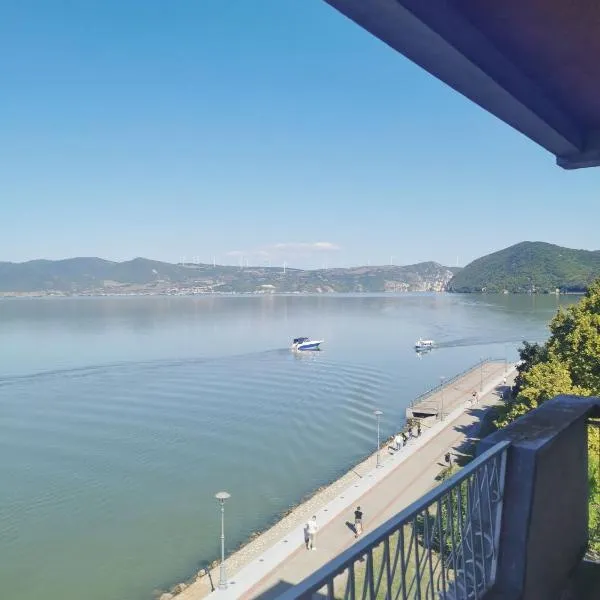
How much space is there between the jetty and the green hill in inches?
4207

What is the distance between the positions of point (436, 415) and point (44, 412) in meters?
22.4

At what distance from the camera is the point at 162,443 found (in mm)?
25766

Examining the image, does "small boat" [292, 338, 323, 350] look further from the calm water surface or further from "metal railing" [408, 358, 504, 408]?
"metal railing" [408, 358, 504, 408]

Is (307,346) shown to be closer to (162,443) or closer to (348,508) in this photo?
(162,443)

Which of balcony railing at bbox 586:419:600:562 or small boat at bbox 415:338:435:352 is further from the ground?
balcony railing at bbox 586:419:600:562

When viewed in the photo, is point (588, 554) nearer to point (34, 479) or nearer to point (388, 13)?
point (388, 13)

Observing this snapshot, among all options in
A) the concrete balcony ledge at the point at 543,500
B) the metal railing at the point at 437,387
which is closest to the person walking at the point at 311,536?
the concrete balcony ledge at the point at 543,500

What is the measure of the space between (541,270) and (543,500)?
584 ft

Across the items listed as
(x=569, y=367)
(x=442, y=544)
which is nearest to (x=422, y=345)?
(x=569, y=367)

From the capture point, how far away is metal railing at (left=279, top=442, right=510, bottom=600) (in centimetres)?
197

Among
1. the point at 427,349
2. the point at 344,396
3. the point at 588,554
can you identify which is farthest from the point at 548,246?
the point at 588,554

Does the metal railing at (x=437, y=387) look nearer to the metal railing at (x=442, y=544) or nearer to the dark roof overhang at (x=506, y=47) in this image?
the dark roof overhang at (x=506, y=47)

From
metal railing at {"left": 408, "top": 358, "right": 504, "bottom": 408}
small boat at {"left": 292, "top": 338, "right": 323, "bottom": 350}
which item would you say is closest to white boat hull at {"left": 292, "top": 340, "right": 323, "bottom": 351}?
small boat at {"left": 292, "top": 338, "right": 323, "bottom": 350}

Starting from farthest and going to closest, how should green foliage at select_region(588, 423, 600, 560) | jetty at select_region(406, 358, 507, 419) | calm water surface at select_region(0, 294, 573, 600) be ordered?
jetty at select_region(406, 358, 507, 419)
calm water surface at select_region(0, 294, 573, 600)
green foliage at select_region(588, 423, 600, 560)
